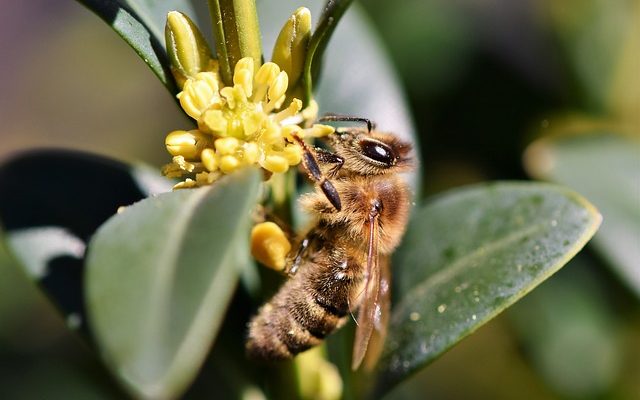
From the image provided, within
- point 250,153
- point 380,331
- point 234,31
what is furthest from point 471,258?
point 234,31

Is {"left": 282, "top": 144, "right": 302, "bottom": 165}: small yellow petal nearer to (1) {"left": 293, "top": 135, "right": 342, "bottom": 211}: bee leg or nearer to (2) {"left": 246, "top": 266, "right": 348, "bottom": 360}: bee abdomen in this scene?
(1) {"left": 293, "top": 135, "right": 342, "bottom": 211}: bee leg

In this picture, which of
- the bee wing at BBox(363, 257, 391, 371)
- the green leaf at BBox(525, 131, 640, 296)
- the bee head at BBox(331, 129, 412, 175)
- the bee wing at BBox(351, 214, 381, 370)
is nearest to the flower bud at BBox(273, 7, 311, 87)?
the bee head at BBox(331, 129, 412, 175)

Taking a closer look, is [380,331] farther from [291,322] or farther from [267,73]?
[267,73]

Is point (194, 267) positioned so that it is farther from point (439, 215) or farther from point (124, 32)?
point (439, 215)

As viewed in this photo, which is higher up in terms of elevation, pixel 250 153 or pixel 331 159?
pixel 250 153

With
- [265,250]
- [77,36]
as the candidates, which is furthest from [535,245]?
[77,36]

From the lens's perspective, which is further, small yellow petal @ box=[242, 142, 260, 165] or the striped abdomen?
the striped abdomen
